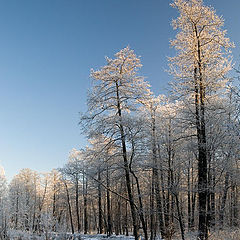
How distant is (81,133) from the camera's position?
1407cm

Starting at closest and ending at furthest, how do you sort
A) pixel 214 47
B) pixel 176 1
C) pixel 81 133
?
pixel 214 47
pixel 176 1
pixel 81 133

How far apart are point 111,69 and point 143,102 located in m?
2.77

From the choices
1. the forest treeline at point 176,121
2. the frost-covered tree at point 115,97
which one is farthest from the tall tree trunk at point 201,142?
the frost-covered tree at point 115,97

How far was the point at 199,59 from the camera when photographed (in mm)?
11750

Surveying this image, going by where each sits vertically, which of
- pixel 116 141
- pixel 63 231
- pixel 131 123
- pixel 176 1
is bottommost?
pixel 63 231

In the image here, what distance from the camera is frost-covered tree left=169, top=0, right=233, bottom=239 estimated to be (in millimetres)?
11109

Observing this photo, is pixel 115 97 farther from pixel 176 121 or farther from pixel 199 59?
pixel 199 59

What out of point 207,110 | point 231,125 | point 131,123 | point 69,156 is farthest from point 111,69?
point 69,156

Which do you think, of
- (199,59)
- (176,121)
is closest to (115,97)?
(176,121)

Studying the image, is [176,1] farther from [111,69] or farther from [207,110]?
[207,110]

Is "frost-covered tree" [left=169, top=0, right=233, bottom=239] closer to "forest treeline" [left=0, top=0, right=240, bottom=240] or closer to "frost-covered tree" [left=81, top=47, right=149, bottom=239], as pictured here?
"forest treeline" [left=0, top=0, right=240, bottom=240]

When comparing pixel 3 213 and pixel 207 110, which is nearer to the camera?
pixel 207 110

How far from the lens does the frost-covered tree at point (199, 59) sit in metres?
11.1

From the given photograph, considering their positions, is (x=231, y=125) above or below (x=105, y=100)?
below
